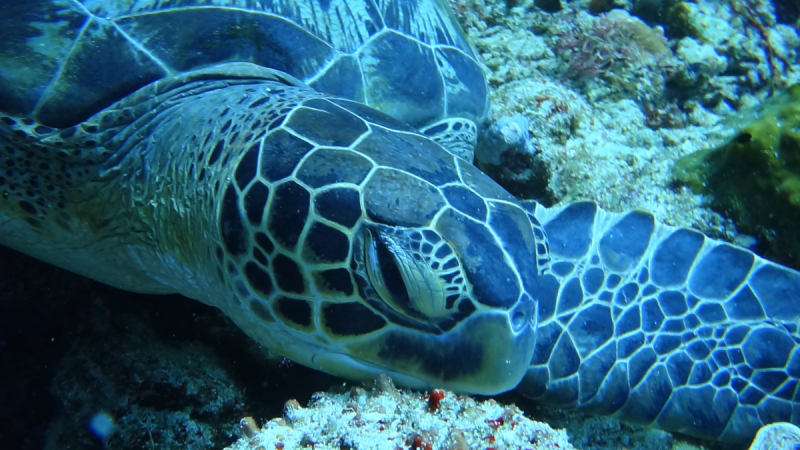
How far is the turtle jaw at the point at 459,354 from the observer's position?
3.88ft

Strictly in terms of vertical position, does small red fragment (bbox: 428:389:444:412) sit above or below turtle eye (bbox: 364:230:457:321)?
below

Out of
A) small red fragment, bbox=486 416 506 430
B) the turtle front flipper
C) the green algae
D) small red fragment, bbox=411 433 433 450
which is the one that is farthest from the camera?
the green algae

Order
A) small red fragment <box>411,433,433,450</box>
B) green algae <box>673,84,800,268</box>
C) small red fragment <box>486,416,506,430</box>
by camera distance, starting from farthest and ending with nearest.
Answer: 1. green algae <box>673,84,800,268</box>
2. small red fragment <box>486,416,506,430</box>
3. small red fragment <box>411,433,433,450</box>

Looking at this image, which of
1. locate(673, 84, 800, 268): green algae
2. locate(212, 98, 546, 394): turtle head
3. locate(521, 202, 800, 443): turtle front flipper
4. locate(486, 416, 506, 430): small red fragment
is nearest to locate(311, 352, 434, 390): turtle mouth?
locate(212, 98, 546, 394): turtle head

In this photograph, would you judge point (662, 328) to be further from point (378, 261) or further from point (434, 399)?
point (378, 261)

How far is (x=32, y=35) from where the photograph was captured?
60.7 inches

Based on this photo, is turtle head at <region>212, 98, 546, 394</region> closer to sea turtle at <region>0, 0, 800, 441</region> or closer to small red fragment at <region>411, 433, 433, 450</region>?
sea turtle at <region>0, 0, 800, 441</region>

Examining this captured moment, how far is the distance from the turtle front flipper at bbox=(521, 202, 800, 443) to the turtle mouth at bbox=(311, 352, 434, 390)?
551 millimetres

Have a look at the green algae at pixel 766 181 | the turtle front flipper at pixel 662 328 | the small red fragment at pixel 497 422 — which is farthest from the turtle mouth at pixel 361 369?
the green algae at pixel 766 181

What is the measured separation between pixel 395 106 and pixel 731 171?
181 centimetres

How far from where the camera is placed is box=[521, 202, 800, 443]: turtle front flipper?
1.69 metres

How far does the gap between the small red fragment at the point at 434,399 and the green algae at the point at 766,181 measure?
2.07 m

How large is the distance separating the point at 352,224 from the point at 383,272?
144 mm

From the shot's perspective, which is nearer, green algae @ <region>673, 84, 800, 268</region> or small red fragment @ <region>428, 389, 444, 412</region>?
small red fragment @ <region>428, 389, 444, 412</region>
